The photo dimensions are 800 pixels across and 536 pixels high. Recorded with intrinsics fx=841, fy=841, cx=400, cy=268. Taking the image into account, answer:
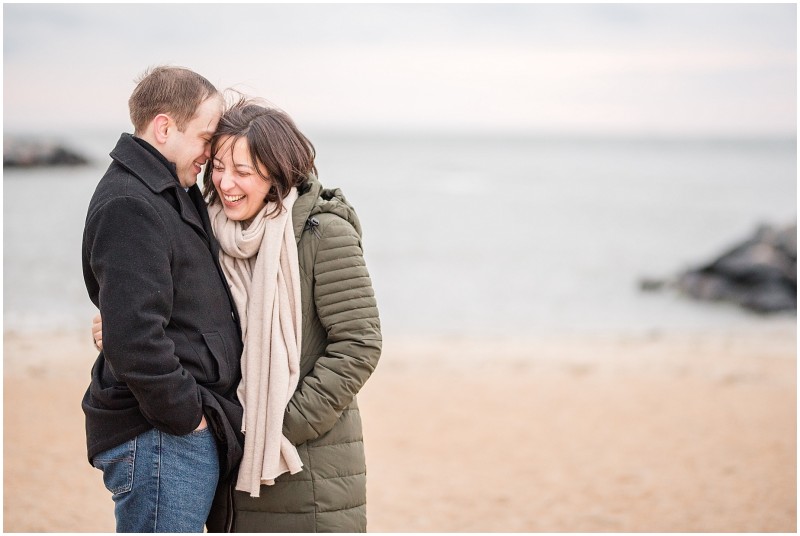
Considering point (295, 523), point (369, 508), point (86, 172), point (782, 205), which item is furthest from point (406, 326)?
point (86, 172)

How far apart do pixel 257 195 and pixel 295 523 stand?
1.06 m

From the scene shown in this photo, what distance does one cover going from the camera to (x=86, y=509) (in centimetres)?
613

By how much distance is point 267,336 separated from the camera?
8.34 feet

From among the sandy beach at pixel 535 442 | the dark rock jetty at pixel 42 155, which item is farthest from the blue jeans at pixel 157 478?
the dark rock jetty at pixel 42 155

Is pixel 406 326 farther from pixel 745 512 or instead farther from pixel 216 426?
pixel 216 426

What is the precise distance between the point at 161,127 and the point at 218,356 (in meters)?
0.72

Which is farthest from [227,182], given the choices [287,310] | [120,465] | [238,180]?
[120,465]

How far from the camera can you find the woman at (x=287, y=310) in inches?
101

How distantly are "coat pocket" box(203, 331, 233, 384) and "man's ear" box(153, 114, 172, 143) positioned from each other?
2.01ft

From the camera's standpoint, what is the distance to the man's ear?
2.54 m

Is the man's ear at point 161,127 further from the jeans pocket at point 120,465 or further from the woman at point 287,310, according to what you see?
the jeans pocket at point 120,465

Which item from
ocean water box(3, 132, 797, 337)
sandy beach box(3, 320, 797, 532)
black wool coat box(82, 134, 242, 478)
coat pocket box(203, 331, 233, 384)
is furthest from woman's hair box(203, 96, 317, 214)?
ocean water box(3, 132, 797, 337)

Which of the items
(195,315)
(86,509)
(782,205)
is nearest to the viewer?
(195,315)

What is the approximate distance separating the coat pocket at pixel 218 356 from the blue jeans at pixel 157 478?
0.52 ft
